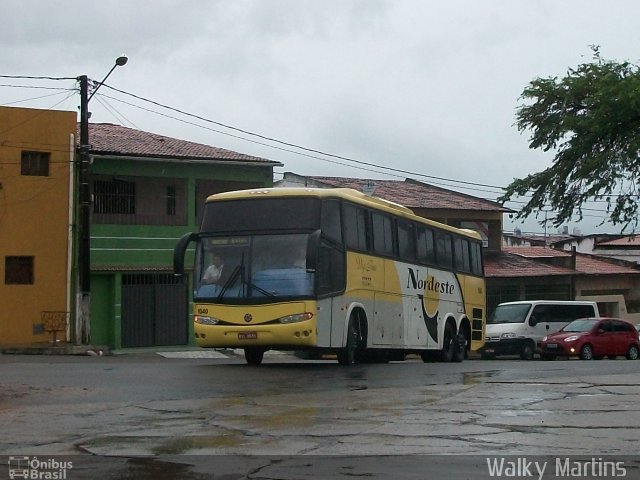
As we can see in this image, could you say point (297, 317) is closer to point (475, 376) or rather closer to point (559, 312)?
point (475, 376)

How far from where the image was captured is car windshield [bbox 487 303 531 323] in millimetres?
40500

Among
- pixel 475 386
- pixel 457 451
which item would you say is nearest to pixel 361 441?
pixel 457 451

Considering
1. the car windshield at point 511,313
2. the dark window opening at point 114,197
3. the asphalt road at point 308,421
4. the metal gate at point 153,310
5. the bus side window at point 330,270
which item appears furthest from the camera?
the car windshield at point 511,313

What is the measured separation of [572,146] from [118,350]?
18.2 metres

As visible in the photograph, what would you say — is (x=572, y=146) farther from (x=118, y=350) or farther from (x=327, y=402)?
(x=327, y=402)

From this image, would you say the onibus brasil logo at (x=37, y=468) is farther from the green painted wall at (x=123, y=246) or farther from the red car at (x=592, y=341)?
the green painted wall at (x=123, y=246)

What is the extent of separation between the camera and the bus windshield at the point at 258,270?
19.3 m

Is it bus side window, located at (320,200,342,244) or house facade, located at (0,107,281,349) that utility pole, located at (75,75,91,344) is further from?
bus side window, located at (320,200,342,244)

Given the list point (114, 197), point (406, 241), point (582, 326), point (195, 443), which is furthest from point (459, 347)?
point (195, 443)

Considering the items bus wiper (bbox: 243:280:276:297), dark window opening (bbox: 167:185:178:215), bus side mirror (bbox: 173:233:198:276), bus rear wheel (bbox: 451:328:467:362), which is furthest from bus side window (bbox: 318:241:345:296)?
dark window opening (bbox: 167:185:178:215)

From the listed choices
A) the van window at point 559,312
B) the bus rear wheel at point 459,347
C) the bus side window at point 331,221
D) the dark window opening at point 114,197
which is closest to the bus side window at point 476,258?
the bus rear wheel at point 459,347

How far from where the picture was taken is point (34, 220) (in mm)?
37281

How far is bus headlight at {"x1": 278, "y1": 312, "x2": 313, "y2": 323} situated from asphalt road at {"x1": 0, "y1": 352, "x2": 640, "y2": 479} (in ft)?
5.54

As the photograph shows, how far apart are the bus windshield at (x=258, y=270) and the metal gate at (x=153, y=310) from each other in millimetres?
19282
